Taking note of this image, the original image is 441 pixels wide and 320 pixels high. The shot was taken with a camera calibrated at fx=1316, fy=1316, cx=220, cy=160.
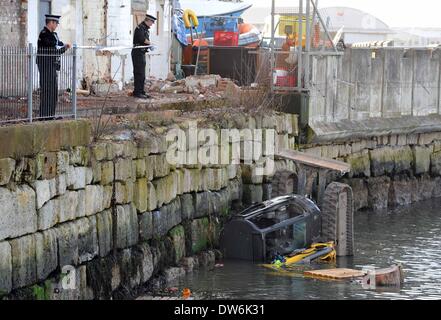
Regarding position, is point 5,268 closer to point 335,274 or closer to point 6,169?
point 6,169

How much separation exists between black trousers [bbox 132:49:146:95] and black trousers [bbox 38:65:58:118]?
293 inches

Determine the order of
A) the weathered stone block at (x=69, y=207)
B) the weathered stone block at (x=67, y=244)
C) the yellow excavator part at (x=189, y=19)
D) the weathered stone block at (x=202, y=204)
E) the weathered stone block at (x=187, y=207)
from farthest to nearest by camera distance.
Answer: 1. the yellow excavator part at (x=189, y=19)
2. the weathered stone block at (x=202, y=204)
3. the weathered stone block at (x=187, y=207)
4. the weathered stone block at (x=69, y=207)
5. the weathered stone block at (x=67, y=244)

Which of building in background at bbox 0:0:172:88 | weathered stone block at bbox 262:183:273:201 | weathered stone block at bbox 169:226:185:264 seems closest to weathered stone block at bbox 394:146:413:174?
building in background at bbox 0:0:172:88

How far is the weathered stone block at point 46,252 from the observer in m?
16.8

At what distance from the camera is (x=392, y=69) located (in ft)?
113

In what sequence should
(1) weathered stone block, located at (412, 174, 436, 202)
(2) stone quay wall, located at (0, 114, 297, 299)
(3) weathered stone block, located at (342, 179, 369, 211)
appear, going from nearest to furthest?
(2) stone quay wall, located at (0, 114, 297, 299), (3) weathered stone block, located at (342, 179, 369, 211), (1) weathered stone block, located at (412, 174, 436, 202)

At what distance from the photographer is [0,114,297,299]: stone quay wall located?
16453mm

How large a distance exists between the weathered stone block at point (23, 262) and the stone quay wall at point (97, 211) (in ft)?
0.04

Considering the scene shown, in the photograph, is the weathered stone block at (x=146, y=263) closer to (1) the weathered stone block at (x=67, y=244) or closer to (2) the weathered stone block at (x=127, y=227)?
(2) the weathered stone block at (x=127, y=227)

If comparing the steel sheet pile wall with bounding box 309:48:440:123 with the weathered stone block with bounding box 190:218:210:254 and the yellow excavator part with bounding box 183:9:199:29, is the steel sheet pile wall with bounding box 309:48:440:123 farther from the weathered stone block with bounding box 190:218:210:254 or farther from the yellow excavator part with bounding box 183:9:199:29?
the yellow excavator part with bounding box 183:9:199:29

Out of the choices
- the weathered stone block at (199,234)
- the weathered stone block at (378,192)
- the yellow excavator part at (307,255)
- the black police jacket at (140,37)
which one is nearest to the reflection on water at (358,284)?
the yellow excavator part at (307,255)

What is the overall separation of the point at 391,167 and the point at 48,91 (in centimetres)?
1627

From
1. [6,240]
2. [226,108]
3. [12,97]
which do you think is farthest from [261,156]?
[6,240]

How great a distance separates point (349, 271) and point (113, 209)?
16.1ft
